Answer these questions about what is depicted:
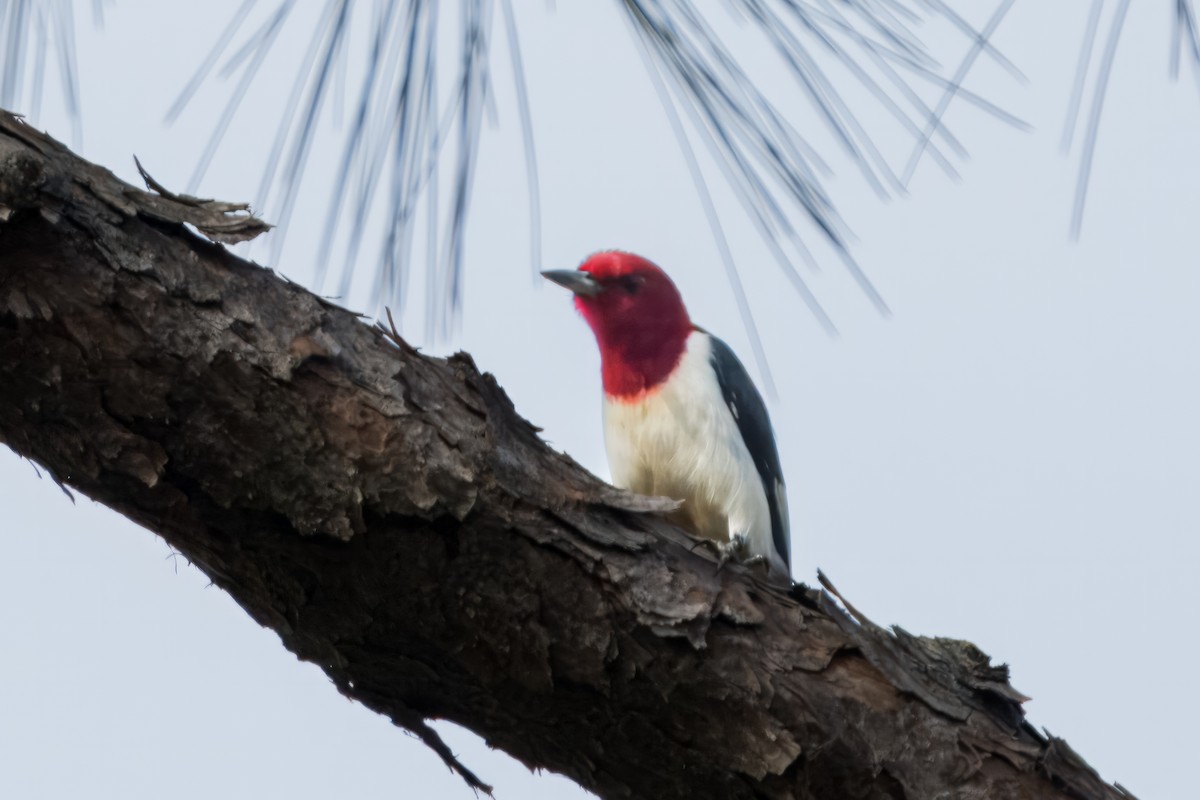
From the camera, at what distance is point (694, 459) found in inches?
139

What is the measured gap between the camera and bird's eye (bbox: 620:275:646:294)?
3.94 meters

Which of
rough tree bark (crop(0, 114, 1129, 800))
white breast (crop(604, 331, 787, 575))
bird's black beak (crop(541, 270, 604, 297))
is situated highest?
bird's black beak (crop(541, 270, 604, 297))

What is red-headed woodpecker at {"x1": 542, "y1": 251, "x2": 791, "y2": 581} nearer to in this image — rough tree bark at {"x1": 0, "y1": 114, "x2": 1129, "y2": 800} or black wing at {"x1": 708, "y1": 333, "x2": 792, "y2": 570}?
black wing at {"x1": 708, "y1": 333, "x2": 792, "y2": 570}

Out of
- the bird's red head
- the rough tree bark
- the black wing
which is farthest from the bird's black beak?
the rough tree bark

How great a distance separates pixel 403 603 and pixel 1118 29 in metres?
1.34

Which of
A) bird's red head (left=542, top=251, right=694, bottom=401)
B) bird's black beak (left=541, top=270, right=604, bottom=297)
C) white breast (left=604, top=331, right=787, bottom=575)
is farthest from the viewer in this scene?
bird's black beak (left=541, top=270, right=604, bottom=297)

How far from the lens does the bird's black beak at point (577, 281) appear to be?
154 inches

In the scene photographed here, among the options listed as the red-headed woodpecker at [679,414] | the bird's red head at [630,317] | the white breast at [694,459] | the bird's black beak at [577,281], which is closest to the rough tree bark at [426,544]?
the red-headed woodpecker at [679,414]

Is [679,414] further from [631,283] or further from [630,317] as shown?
[631,283]

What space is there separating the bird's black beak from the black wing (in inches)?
16.1

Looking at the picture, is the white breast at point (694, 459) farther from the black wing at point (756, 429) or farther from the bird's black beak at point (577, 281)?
the bird's black beak at point (577, 281)

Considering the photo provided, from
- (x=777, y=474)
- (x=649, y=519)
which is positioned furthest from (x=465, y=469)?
(x=777, y=474)

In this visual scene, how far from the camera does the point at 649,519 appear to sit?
7.27 ft

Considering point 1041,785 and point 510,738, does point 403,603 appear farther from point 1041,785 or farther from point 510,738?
point 1041,785
